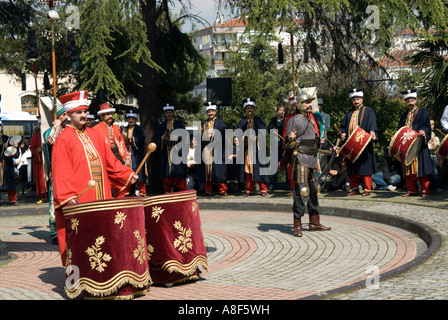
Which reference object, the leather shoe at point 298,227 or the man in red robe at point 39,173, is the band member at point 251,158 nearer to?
the man in red robe at point 39,173

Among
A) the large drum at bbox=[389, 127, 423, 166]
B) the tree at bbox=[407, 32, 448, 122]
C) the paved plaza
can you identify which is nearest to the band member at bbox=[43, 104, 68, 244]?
the paved plaza

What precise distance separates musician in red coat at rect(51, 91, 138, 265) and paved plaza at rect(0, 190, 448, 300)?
98 cm

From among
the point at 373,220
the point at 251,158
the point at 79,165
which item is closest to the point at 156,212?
the point at 79,165

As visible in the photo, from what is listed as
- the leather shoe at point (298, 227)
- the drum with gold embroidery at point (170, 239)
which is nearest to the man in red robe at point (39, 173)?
the leather shoe at point (298, 227)

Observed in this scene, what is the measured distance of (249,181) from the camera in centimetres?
1614

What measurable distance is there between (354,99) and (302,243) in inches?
217

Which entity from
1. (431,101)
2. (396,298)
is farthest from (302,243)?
(431,101)

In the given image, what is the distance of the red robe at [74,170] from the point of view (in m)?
7.23

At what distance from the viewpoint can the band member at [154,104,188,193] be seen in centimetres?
1634

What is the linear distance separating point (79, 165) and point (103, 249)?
52.2 inches

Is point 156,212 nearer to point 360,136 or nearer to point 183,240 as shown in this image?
point 183,240

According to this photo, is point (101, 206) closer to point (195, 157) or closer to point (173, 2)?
point (195, 157)

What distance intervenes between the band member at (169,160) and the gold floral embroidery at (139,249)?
955 centimetres

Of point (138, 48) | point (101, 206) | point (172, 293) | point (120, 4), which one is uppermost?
point (120, 4)
